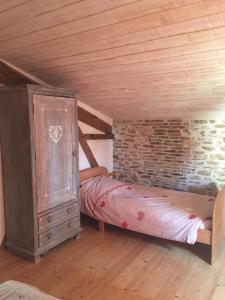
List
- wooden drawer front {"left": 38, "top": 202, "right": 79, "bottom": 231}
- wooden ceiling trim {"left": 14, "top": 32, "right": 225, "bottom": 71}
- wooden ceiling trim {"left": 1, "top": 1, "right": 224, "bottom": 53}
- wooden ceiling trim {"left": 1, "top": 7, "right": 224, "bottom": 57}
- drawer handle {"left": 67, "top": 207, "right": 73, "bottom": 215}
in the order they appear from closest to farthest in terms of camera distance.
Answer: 1. wooden ceiling trim {"left": 1, "top": 1, "right": 224, "bottom": 53}
2. wooden ceiling trim {"left": 1, "top": 7, "right": 224, "bottom": 57}
3. wooden ceiling trim {"left": 14, "top": 32, "right": 225, "bottom": 71}
4. wooden drawer front {"left": 38, "top": 202, "right": 79, "bottom": 231}
5. drawer handle {"left": 67, "top": 207, "right": 73, "bottom": 215}

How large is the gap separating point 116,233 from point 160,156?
1.60m

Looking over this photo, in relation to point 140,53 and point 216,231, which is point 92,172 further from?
point 140,53

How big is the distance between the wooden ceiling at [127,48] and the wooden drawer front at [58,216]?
1638 millimetres

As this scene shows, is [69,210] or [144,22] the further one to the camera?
[69,210]

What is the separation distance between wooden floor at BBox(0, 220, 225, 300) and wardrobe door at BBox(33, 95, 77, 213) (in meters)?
0.63

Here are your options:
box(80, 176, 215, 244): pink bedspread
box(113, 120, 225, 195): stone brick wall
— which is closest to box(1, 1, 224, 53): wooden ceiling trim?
box(80, 176, 215, 244): pink bedspread

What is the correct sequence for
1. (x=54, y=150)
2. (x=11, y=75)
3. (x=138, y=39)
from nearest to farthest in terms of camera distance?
(x=138, y=39) < (x=54, y=150) < (x=11, y=75)

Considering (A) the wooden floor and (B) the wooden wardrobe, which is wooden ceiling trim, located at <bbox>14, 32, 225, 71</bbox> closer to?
(B) the wooden wardrobe

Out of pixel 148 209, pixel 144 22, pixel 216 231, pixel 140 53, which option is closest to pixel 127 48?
pixel 140 53

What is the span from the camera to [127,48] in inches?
104

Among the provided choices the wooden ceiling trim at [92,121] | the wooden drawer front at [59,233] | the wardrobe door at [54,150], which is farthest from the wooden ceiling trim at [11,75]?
the wooden drawer front at [59,233]

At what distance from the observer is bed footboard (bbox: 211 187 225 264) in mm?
2840

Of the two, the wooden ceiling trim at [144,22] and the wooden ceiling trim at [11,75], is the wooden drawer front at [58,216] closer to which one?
the wooden ceiling trim at [11,75]

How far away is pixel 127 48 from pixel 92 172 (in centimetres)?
227
